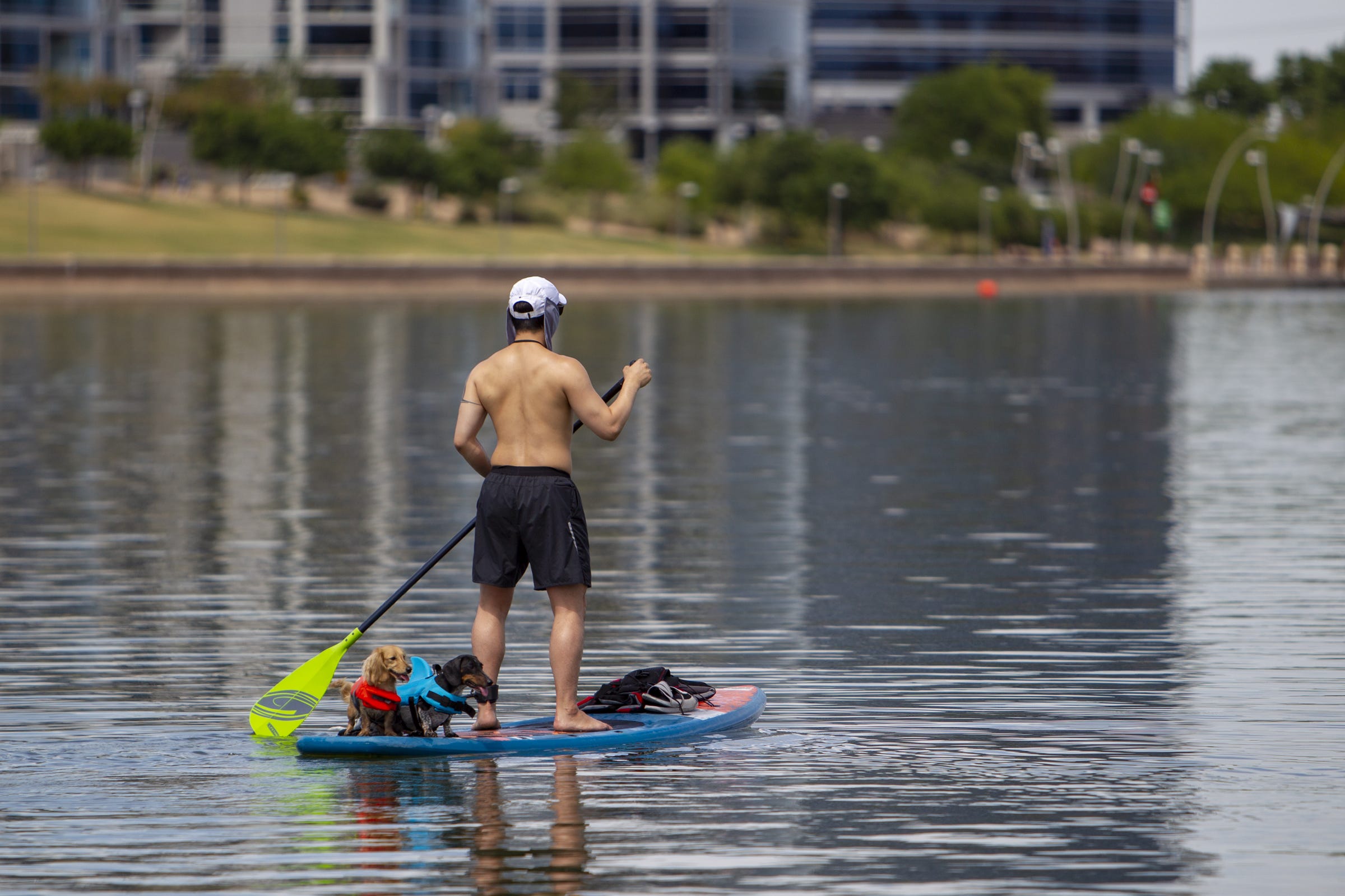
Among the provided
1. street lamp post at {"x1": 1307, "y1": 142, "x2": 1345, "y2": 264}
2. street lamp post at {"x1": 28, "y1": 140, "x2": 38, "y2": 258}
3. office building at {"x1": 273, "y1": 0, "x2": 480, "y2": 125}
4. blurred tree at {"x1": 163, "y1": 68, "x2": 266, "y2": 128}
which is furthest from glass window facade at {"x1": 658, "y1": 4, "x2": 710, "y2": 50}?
street lamp post at {"x1": 28, "y1": 140, "x2": 38, "y2": 258}

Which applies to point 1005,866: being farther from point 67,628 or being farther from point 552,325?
point 67,628

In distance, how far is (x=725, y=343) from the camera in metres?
47.9

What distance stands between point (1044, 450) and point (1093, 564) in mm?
9056

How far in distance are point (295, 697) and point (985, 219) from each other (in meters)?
97.8

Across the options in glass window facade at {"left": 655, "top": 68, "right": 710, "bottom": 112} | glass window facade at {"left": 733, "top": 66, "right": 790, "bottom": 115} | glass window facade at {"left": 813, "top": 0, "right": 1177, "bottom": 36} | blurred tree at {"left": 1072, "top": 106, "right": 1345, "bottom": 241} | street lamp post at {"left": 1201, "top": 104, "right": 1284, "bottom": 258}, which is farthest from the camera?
glass window facade at {"left": 813, "top": 0, "right": 1177, "bottom": 36}

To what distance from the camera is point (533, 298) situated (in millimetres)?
8625

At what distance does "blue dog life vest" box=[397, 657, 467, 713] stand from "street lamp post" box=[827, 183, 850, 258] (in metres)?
92.8

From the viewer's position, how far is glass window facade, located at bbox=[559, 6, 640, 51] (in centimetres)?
14412

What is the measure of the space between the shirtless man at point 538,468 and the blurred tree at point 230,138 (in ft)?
310

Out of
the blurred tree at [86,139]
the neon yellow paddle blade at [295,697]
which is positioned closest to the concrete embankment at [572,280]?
the blurred tree at [86,139]

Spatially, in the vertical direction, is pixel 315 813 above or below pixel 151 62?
below

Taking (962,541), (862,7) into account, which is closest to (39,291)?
(962,541)

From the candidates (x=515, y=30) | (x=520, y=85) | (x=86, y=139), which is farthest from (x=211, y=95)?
(x=515, y=30)

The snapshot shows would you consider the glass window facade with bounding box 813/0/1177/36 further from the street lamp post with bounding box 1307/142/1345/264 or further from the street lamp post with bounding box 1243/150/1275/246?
the street lamp post with bounding box 1243/150/1275/246
